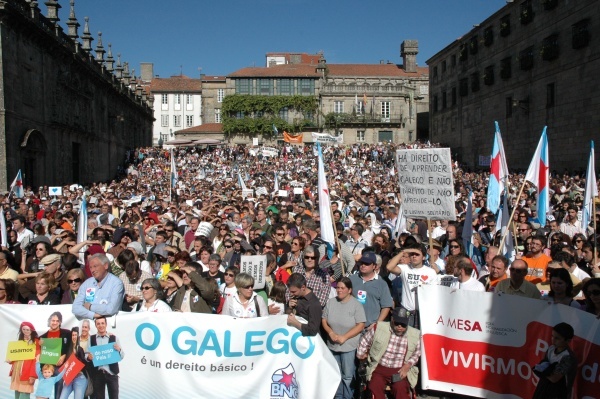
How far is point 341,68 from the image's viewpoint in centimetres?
7206

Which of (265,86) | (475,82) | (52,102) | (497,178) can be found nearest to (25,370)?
(497,178)

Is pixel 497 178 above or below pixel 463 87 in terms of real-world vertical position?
below

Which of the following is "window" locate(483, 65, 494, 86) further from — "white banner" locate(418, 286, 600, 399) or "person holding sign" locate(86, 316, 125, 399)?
"person holding sign" locate(86, 316, 125, 399)

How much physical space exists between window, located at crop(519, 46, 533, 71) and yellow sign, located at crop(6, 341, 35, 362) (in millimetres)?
34101

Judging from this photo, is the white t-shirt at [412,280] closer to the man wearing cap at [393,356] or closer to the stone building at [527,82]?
the man wearing cap at [393,356]

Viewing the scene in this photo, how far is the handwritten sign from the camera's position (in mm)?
5855

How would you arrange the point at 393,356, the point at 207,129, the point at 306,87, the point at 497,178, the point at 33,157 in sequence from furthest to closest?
the point at 207,129
the point at 306,87
the point at 33,157
the point at 497,178
the point at 393,356

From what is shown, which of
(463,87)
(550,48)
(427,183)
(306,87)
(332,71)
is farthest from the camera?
(332,71)

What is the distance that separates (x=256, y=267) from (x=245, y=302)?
800 millimetres

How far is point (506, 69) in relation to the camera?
123ft

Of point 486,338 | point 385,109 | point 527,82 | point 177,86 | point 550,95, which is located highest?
point 177,86

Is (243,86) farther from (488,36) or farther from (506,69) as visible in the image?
(506,69)

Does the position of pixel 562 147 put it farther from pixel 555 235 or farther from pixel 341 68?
pixel 341 68

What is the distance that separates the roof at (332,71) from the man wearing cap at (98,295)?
204 feet
